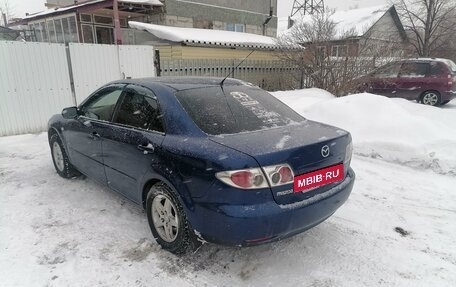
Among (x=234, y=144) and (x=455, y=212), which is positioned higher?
(x=234, y=144)

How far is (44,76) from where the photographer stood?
7438 millimetres

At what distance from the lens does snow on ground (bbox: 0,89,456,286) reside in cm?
261

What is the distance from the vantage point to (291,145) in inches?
100

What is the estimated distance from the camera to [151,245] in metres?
3.03

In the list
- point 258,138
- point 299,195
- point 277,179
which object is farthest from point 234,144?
point 299,195

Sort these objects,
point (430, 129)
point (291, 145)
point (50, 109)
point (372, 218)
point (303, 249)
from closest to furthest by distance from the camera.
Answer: point (291, 145) < point (303, 249) < point (372, 218) < point (430, 129) < point (50, 109)

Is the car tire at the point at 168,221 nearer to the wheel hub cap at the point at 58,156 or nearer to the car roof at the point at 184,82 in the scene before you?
the car roof at the point at 184,82

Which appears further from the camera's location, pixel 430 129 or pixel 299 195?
pixel 430 129

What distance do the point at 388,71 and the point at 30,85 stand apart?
37.8 feet

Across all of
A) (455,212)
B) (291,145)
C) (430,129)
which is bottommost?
(455,212)

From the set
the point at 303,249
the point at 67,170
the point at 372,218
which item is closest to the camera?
the point at 303,249

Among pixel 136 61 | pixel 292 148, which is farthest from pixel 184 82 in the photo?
pixel 136 61

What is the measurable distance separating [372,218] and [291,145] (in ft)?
5.46

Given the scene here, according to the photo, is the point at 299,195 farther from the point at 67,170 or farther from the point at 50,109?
the point at 50,109
